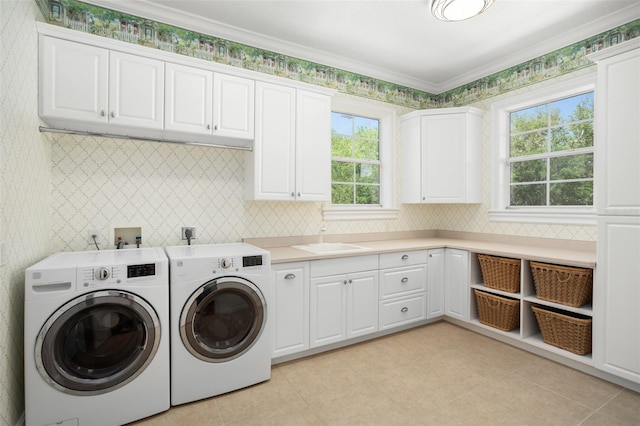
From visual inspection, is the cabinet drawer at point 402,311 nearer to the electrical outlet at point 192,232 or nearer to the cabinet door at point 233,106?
the electrical outlet at point 192,232

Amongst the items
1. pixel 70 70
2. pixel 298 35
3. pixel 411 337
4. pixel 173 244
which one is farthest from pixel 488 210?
pixel 70 70

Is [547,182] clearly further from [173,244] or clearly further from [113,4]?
[113,4]

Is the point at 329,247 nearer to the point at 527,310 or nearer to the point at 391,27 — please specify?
the point at 527,310

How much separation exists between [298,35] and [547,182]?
282 centimetres

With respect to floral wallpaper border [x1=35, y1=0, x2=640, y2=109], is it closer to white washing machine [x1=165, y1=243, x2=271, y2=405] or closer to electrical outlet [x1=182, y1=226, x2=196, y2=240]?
electrical outlet [x1=182, y1=226, x2=196, y2=240]

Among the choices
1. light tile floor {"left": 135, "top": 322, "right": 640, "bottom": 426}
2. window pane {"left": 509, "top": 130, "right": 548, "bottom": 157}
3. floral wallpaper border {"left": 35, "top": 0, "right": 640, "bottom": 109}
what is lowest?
light tile floor {"left": 135, "top": 322, "right": 640, "bottom": 426}

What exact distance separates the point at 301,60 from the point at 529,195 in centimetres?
275

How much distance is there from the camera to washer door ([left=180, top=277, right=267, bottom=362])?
2123 millimetres

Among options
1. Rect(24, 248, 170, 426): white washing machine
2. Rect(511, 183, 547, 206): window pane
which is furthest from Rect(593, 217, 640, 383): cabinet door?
Rect(24, 248, 170, 426): white washing machine

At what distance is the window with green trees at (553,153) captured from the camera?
10.1 feet

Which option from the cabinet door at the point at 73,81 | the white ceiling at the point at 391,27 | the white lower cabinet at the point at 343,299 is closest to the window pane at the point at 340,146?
the white ceiling at the point at 391,27

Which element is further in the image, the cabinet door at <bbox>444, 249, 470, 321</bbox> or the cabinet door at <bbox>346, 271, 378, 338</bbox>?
the cabinet door at <bbox>444, 249, 470, 321</bbox>

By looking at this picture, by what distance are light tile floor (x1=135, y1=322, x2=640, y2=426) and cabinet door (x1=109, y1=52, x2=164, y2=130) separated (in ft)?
6.29

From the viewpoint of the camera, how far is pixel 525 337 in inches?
112
